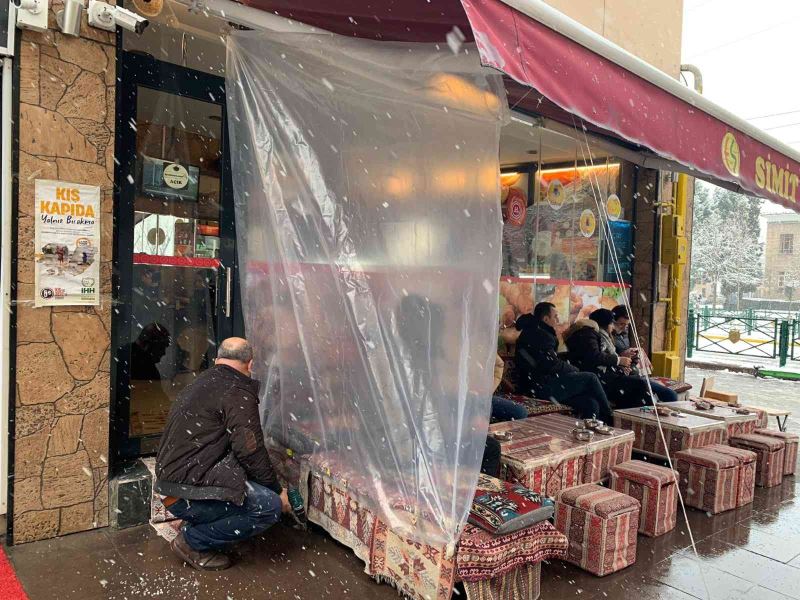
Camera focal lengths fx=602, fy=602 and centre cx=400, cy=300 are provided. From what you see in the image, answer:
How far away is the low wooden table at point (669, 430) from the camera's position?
4.98 m

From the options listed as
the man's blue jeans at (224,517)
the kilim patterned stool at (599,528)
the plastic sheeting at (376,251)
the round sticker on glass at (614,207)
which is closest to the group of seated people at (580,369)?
the kilim patterned stool at (599,528)

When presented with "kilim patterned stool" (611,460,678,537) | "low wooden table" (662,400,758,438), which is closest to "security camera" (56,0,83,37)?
"kilim patterned stool" (611,460,678,537)

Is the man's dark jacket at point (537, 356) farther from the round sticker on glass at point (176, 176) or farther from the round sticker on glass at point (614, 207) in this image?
the round sticker on glass at point (176, 176)

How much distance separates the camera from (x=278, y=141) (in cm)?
345

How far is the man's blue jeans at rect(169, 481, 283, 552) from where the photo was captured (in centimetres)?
317

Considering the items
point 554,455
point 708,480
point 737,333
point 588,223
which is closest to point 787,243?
point 737,333

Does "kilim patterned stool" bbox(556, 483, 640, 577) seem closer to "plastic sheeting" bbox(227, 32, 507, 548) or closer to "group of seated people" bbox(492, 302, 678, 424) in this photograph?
"plastic sheeting" bbox(227, 32, 507, 548)

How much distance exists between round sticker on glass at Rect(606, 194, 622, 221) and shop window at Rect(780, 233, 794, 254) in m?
18.7

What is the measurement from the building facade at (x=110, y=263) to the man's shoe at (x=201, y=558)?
2.26 feet

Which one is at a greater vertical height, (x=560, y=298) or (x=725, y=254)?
(x=725, y=254)

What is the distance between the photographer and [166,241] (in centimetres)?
438

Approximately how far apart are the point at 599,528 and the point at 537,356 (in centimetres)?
269

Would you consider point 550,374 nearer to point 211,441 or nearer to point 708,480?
point 708,480

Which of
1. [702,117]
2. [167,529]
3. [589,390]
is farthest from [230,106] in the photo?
[589,390]
